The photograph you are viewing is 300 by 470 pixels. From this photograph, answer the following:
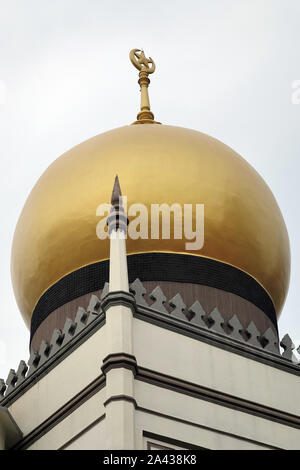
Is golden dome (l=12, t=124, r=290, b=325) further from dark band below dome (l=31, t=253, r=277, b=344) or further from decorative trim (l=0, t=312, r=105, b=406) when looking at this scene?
decorative trim (l=0, t=312, r=105, b=406)

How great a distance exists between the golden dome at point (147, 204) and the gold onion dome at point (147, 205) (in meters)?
0.01

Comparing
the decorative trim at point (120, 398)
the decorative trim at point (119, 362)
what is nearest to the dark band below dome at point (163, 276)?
the decorative trim at point (119, 362)

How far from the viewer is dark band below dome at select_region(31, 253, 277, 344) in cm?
1073

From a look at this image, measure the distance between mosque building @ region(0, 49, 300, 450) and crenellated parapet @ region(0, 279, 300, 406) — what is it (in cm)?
2

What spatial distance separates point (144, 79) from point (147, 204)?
147 inches

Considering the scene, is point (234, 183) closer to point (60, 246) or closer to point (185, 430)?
point (60, 246)

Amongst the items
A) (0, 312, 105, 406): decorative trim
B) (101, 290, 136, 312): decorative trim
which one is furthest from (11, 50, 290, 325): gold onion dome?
(101, 290, 136, 312): decorative trim

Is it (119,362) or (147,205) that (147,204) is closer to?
(147,205)

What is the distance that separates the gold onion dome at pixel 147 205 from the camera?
1102 centimetres

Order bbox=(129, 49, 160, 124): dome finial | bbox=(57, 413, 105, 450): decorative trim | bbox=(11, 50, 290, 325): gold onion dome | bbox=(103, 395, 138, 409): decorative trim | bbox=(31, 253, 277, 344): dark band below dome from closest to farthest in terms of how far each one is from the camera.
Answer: bbox=(103, 395, 138, 409): decorative trim, bbox=(57, 413, 105, 450): decorative trim, bbox=(31, 253, 277, 344): dark band below dome, bbox=(11, 50, 290, 325): gold onion dome, bbox=(129, 49, 160, 124): dome finial

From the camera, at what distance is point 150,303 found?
1043cm

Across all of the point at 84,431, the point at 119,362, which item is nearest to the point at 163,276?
the point at 119,362

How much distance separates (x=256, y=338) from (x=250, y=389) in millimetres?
869

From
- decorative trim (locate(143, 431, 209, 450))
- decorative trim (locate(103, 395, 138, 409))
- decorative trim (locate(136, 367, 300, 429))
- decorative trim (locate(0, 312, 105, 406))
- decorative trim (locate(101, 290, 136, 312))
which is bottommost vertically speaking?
decorative trim (locate(143, 431, 209, 450))
